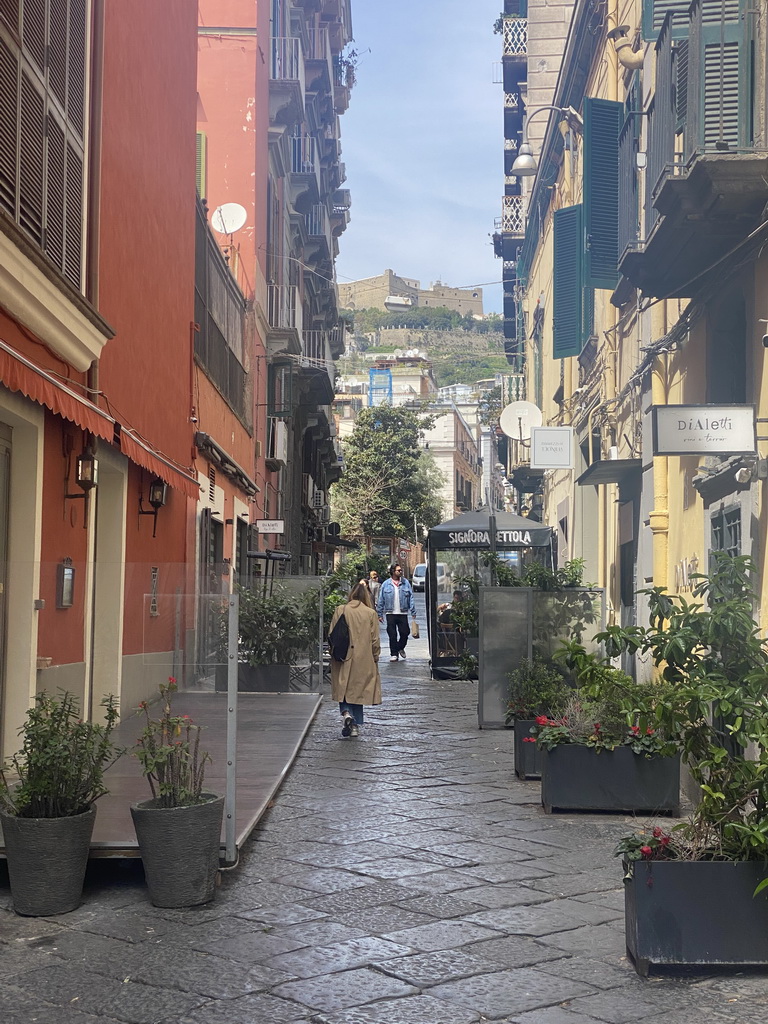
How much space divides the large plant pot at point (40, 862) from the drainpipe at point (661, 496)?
787 cm

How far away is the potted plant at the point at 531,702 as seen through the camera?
29.4 ft

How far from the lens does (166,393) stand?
13211 millimetres

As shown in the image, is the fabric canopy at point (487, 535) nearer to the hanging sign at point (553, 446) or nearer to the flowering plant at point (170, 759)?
the hanging sign at point (553, 446)

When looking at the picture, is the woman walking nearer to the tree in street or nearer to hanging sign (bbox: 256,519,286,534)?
hanging sign (bbox: 256,519,286,534)

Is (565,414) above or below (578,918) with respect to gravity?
above

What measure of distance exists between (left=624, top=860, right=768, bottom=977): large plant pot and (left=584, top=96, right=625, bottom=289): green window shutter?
1022 centimetres

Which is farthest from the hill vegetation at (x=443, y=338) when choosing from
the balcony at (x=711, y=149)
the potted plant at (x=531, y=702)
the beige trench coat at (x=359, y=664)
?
the balcony at (x=711, y=149)

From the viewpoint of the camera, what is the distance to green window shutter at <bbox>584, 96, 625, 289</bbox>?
13961mm

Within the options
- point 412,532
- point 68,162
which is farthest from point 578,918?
point 412,532

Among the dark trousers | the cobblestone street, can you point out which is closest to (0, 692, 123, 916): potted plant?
the cobblestone street

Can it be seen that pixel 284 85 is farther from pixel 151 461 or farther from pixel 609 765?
pixel 609 765

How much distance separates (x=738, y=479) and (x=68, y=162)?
17.5 feet

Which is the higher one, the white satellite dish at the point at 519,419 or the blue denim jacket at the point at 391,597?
the white satellite dish at the point at 519,419

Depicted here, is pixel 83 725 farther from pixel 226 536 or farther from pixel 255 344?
pixel 255 344
